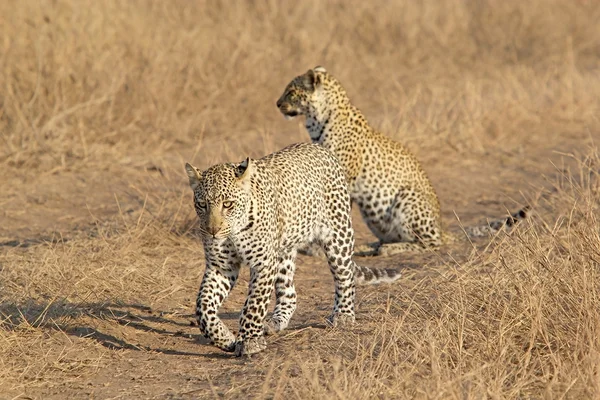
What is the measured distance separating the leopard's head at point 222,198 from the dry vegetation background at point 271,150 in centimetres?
81

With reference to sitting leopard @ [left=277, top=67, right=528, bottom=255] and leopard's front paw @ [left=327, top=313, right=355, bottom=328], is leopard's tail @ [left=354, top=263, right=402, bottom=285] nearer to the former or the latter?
leopard's front paw @ [left=327, top=313, right=355, bottom=328]

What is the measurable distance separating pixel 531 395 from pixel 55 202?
6.27 m

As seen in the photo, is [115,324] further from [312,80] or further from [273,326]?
[312,80]

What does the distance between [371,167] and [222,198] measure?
360cm

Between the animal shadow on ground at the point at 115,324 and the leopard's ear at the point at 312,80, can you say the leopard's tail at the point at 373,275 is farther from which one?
the leopard's ear at the point at 312,80

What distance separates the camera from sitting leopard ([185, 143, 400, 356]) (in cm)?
616

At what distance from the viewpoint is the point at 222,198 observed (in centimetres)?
605

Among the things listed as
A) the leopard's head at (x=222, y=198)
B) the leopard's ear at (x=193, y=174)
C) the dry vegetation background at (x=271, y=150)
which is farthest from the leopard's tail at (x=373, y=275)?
the leopard's ear at (x=193, y=174)

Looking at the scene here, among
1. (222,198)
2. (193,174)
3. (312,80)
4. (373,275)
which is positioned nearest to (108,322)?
(193,174)

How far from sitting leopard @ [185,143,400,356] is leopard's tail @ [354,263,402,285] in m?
0.54

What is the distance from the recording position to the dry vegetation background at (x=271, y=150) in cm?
570

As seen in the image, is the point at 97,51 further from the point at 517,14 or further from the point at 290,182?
the point at 517,14

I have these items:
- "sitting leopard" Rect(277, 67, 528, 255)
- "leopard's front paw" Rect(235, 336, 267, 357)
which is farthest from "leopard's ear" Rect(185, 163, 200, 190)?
"sitting leopard" Rect(277, 67, 528, 255)

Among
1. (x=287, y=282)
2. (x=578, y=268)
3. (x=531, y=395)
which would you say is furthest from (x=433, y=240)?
(x=531, y=395)
